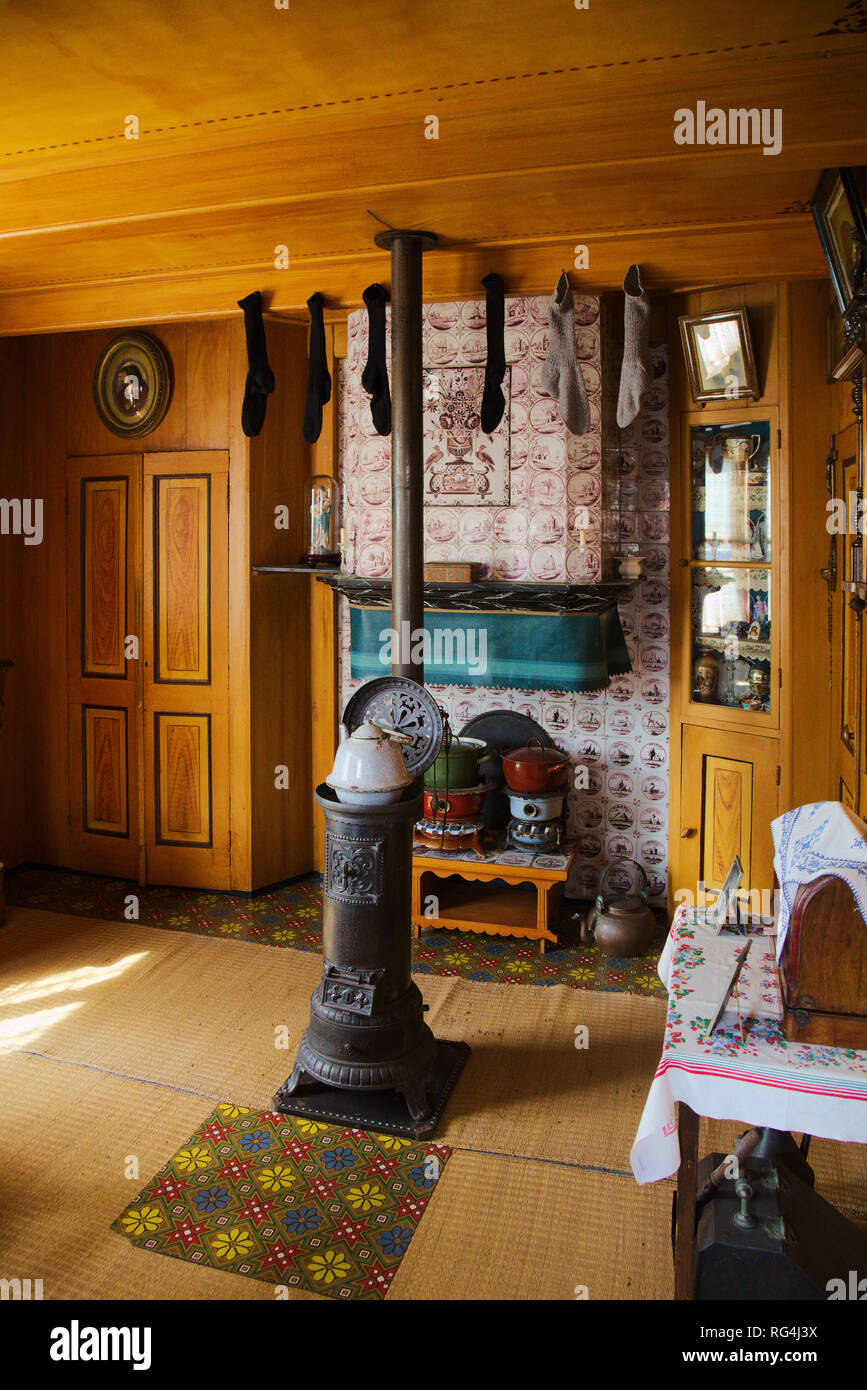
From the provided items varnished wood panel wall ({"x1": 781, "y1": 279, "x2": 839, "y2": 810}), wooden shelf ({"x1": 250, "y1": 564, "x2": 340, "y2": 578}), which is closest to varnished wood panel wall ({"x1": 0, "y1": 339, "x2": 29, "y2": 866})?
A: wooden shelf ({"x1": 250, "y1": 564, "x2": 340, "y2": 578})

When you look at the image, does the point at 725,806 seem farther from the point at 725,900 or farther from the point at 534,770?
the point at 725,900

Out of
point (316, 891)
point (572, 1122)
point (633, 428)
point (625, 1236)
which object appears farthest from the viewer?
point (316, 891)

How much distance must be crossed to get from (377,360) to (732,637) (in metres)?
1.95

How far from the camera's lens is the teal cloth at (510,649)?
175 inches

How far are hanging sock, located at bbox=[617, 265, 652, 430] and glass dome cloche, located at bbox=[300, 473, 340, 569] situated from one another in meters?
1.70

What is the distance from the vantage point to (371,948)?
10.5 ft

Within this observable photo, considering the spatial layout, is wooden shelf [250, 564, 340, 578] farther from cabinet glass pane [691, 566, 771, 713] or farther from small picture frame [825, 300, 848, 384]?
small picture frame [825, 300, 848, 384]

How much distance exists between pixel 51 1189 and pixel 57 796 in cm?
298

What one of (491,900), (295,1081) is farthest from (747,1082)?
(491,900)

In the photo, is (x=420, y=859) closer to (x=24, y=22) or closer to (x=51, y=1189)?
(x=51, y=1189)

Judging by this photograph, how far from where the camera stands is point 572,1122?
321 cm

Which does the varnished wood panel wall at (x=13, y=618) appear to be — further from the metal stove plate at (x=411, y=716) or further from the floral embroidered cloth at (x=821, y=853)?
the floral embroidered cloth at (x=821, y=853)

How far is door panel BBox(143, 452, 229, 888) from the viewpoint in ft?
16.7


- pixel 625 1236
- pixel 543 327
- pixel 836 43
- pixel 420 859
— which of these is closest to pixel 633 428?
pixel 543 327
